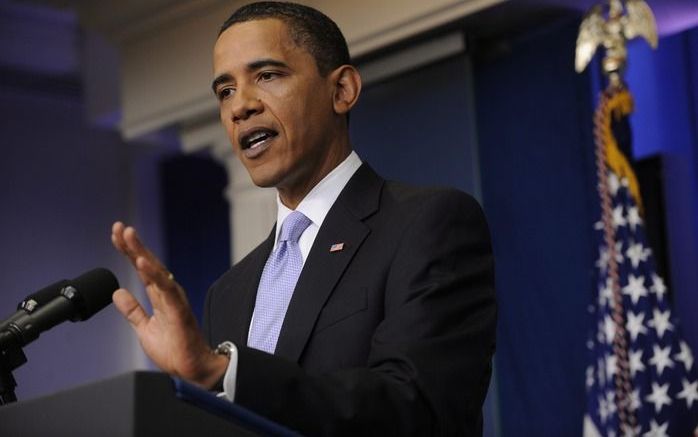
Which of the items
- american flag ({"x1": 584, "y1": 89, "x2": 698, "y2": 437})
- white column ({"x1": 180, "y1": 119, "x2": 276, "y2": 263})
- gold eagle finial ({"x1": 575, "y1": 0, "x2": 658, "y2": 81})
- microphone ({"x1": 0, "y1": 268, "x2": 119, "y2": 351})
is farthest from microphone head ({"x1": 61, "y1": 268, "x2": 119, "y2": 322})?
white column ({"x1": 180, "y1": 119, "x2": 276, "y2": 263})

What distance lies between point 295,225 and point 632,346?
2.84 m

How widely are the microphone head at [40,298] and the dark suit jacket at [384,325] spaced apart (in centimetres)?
34

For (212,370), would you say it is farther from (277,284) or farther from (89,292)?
(277,284)

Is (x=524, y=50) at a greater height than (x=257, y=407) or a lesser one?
greater

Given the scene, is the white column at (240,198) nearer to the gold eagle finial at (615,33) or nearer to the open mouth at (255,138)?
the gold eagle finial at (615,33)

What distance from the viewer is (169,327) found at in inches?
59.6

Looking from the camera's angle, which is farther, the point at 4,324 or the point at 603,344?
the point at 603,344

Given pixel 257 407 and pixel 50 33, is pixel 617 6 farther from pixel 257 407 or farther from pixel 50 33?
pixel 50 33

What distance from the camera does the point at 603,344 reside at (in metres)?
4.75

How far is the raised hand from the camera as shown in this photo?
4.86 ft

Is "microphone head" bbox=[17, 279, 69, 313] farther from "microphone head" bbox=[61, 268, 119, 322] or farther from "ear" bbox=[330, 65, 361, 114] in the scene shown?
"ear" bbox=[330, 65, 361, 114]

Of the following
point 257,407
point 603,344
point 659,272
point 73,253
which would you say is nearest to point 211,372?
point 257,407

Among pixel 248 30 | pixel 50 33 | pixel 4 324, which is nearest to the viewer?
pixel 4 324

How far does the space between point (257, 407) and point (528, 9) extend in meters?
4.02
